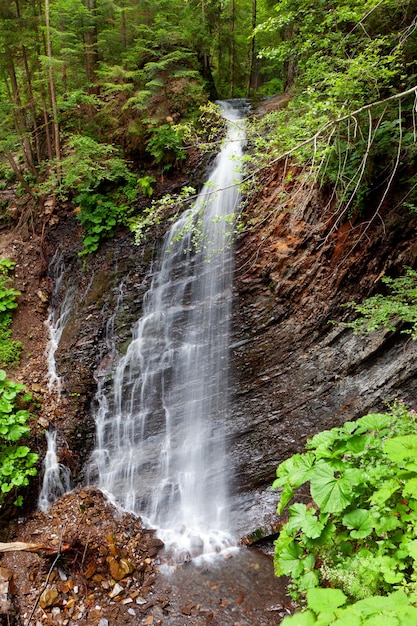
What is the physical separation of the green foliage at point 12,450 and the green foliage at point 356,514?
4.83 meters

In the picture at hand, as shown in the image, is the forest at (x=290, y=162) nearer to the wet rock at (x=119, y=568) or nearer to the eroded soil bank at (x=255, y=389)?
the eroded soil bank at (x=255, y=389)

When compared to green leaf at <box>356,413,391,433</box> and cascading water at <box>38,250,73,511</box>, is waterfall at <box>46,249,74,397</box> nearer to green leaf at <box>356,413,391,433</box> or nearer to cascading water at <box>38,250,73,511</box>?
cascading water at <box>38,250,73,511</box>

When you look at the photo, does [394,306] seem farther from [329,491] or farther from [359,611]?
[359,611]

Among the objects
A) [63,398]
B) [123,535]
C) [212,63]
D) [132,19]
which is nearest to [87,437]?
[63,398]

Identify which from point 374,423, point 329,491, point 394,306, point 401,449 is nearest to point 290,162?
point 394,306

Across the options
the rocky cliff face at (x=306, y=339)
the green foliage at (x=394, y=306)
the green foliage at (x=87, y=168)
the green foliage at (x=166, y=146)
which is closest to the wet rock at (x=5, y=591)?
the rocky cliff face at (x=306, y=339)

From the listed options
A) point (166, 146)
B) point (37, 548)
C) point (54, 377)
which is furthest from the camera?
point (166, 146)

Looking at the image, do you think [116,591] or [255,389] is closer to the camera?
[116,591]

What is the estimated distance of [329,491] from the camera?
8.16 feet

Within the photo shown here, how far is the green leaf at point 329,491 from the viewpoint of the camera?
7.92 feet

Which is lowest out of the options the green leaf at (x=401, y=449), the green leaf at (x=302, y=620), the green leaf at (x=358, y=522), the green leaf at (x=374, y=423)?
the green leaf at (x=358, y=522)

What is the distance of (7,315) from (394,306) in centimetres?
820

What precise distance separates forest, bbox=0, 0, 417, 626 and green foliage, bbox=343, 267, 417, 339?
0.03m

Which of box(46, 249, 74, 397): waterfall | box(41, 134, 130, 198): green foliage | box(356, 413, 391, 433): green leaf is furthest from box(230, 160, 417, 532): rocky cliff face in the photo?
box(41, 134, 130, 198): green foliage
